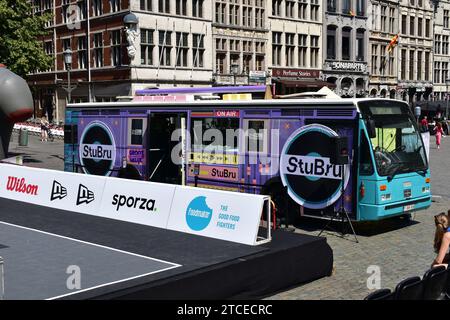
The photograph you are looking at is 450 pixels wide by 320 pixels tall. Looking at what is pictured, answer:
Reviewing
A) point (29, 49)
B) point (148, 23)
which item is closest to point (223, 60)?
point (148, 23)

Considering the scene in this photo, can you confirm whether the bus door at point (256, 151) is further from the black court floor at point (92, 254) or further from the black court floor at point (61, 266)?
the black court floor at point (61, 266)

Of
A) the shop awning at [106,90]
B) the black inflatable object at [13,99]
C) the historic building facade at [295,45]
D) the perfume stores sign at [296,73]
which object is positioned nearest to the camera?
the black inflatable object at [13,99]

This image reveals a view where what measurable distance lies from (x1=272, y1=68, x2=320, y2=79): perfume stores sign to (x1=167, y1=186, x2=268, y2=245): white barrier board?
4029cm

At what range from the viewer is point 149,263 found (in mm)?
9672

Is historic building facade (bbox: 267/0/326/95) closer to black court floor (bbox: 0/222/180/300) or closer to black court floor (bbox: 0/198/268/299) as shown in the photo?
black court floor (bbox: 0/198/268/299)

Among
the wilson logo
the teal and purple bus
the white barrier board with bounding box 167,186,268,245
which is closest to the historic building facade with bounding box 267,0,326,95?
the teal and purple bus

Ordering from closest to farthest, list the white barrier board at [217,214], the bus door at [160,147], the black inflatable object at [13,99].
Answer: the white barrier board at [217,214], the black inflatable object at [13,99], the bus door at [160,147]

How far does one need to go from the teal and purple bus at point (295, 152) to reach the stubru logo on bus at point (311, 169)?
0.02m

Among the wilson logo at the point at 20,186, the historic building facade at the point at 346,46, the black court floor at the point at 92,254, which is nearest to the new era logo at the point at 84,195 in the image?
the black court floor at the point at 92,254

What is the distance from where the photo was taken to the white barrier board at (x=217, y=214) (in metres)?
10.4

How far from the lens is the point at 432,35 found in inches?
2795

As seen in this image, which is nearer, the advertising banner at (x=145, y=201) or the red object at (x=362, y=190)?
the advertising banner at (x=145, y=201)

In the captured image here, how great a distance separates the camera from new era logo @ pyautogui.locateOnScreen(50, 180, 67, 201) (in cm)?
1489
